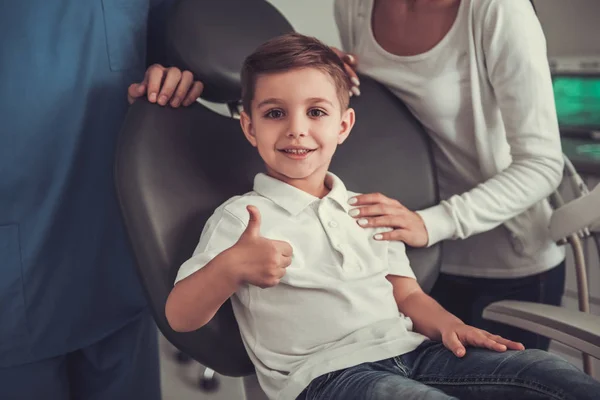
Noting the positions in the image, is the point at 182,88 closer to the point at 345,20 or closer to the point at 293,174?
the point at 293,174

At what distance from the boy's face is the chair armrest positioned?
0.38 meters

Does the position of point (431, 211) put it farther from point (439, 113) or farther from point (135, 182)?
point (135, 182)

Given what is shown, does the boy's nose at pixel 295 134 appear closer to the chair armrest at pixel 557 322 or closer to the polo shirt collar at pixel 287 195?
the polo shirt collar at pixel 287 195

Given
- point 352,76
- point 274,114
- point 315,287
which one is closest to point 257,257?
point 315,287

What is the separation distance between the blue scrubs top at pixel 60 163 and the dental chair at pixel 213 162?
7 cm

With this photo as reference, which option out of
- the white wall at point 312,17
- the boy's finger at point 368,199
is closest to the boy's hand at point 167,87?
the boy's finger at point 368,199

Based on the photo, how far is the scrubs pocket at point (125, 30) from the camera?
1.15 meters

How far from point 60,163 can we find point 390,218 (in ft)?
1.81

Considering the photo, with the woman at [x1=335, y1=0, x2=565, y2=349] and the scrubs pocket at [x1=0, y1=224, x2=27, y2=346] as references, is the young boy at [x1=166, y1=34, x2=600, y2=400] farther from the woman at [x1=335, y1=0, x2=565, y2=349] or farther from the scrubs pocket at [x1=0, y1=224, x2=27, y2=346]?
the scrubs pocket at [x1=0, y1=224, x2=27, y2=346]

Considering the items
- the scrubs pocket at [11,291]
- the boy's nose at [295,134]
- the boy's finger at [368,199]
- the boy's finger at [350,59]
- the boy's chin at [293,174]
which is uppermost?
the boy's finger at [350,59]

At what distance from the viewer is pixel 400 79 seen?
126 centimetres

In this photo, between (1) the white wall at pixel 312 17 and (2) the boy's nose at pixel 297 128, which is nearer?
(2) the boy's nose at pixel 297 128

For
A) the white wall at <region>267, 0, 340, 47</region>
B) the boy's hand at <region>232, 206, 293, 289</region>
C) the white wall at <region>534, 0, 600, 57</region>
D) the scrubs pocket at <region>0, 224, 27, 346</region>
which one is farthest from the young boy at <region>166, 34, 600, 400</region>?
the white wall at <region>534, 0, 600, 57</region>

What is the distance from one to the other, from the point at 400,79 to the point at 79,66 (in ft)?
1.86
